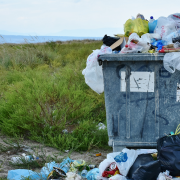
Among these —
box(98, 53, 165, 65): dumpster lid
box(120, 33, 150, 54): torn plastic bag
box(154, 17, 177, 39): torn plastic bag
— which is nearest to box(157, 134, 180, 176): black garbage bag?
box(98, 53, 165, 65): dumpster lid

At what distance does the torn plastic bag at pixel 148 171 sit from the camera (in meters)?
1.99

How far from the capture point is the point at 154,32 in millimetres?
2682

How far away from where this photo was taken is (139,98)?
2.39 meters

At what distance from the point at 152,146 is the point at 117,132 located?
0.41m

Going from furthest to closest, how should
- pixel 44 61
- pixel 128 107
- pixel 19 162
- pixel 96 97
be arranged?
pixel 44 61
pixel 96 97
pixel 19 162
pixel 128 107

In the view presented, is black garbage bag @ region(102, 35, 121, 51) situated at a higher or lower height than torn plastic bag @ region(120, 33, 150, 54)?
higher

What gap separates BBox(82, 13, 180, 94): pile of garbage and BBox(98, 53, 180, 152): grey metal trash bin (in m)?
0.11

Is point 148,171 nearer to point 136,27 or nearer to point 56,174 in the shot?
point 56,174

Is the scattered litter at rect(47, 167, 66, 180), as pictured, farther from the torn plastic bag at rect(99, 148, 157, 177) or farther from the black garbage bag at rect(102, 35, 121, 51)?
the black garbage bag at rect(102, 35, 121, 51)

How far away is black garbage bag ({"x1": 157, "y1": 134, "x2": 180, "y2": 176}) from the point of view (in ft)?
6.64

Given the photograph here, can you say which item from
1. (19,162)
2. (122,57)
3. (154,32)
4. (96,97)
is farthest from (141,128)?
(96,97)

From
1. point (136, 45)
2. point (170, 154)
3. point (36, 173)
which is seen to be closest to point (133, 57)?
point (136, 45)

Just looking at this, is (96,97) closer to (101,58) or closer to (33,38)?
(101,58)

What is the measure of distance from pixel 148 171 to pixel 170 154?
263 mm
